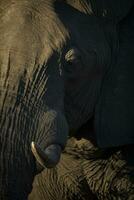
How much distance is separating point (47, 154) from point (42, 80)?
13.5 inches

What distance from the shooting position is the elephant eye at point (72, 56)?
3.98 metres

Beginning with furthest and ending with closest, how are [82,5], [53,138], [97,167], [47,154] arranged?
[97,167] → [82,5] → [53,138] → [47,154]

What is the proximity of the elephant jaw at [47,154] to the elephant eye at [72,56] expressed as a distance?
0.39m

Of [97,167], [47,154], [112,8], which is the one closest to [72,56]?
[112,8]

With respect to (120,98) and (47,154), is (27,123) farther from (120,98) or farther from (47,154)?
(120,98)

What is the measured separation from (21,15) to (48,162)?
663mm

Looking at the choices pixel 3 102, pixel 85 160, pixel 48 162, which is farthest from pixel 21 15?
pixel 85 160

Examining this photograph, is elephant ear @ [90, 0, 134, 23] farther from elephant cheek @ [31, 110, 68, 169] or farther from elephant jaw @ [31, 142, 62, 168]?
elephant jaw @ [31, 142, 62, 168]

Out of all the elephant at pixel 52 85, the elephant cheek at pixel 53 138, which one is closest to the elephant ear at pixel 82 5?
the elephant at pixel 52 85

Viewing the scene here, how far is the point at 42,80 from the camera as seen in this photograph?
12.6ft

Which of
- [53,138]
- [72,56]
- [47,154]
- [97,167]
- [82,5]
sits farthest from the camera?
[97,167]

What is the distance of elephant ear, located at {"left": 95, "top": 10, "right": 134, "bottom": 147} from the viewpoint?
170 inches

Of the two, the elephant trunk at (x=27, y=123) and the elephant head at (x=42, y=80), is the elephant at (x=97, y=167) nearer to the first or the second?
the elephant head at (x=42, y=80)

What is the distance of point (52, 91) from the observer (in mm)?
3842
